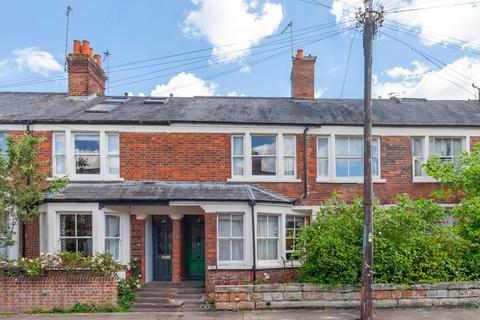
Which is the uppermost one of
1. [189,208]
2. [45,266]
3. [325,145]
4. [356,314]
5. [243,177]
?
[325,145]

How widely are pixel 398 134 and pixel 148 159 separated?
30.3 feet

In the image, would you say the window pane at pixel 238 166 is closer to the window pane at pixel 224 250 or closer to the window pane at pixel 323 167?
the window pane at pixel 224 250

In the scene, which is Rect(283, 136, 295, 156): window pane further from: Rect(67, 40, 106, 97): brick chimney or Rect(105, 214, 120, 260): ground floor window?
Rect(67, 40, 106, 97): brick chimney

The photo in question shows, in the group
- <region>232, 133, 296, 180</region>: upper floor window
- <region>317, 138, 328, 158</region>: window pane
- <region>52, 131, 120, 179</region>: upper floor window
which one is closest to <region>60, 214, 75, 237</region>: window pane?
<region>52, 131, 120, 179</region>: upper floor window

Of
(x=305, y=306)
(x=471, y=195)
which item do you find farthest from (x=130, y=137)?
(x=471, y=195)

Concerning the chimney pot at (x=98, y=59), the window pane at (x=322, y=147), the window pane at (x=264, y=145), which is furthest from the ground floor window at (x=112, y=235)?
the chimney pot at (x=98, y=59)

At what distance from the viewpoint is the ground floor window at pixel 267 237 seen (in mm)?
13117

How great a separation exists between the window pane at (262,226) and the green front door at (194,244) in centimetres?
233

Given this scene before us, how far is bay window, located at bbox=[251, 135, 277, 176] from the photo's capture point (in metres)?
14.6

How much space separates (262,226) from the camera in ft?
43.3

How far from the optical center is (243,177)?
47.0 ft

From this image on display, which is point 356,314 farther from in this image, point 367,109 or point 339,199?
point 367,109

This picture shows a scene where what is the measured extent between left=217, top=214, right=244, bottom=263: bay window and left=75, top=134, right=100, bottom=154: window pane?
5.20 m

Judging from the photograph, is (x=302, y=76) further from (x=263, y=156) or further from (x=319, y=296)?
(x=319, y=296)
